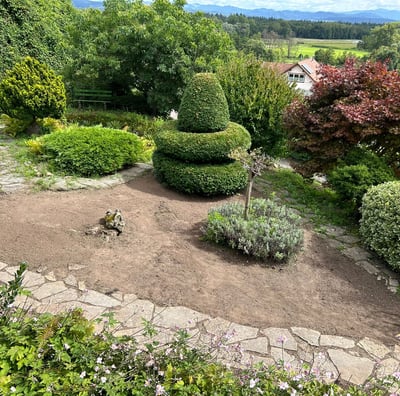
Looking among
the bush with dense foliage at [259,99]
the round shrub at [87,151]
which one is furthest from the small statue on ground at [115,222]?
the bush with dense foliage at [259,99]

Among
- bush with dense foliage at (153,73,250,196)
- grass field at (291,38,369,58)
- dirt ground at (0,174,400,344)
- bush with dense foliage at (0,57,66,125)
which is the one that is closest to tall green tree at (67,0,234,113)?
bush with dense foliage at (0,57,66,125)

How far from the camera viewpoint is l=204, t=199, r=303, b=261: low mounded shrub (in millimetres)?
4402

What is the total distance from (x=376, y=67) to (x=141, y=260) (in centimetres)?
525

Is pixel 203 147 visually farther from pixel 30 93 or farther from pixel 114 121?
pixel 114 121

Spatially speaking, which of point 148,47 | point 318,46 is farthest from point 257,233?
point 318,46

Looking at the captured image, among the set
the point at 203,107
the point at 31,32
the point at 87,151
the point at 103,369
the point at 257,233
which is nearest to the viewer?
the point at 103,369

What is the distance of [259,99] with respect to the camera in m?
8.34

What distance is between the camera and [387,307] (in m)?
3.86

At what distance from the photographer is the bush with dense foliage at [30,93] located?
770 centimetres

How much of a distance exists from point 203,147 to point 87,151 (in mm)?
2143

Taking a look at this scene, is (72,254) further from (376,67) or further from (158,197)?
(376,67)

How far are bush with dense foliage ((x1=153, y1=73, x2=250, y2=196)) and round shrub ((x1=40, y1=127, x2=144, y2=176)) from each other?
90 centimetres

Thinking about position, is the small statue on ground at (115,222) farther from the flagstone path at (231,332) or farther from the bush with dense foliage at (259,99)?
the bush with dense foliage at (259,99)

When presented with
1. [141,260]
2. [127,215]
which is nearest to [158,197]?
[127,215]
